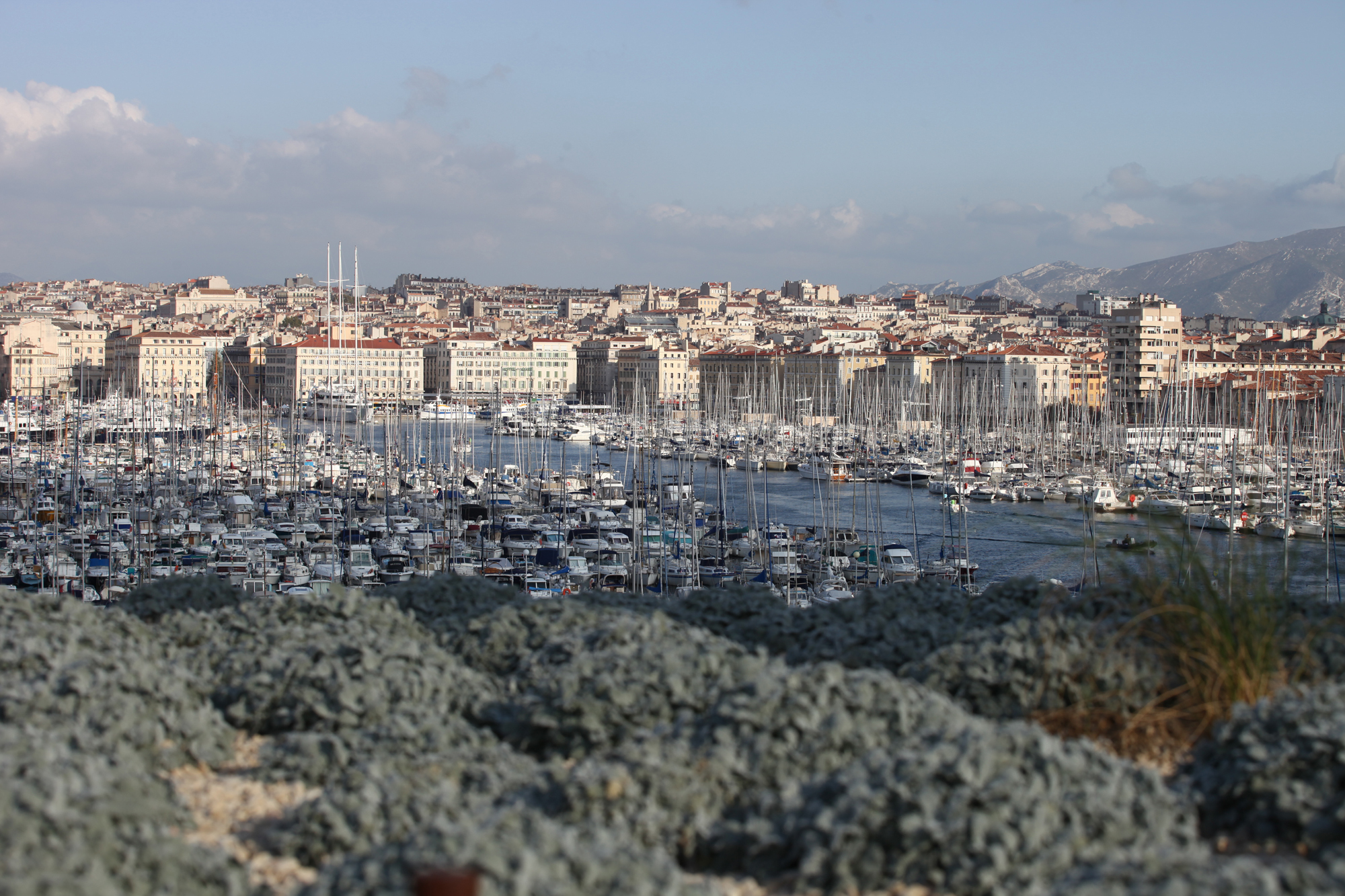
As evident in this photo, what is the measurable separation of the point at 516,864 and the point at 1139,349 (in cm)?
5279

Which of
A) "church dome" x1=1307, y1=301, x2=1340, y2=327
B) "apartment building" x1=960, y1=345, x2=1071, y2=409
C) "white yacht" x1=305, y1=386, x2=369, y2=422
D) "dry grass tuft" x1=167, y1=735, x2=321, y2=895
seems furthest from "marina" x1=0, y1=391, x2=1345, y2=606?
"church dome" x1=1307, y1=301, x2=1340, y2=327

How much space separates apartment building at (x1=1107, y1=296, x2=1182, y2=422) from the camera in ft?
168

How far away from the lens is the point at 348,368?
6831cm

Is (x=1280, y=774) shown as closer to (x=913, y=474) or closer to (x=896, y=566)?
(x=896, y=566)

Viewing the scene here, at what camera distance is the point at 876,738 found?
345cm

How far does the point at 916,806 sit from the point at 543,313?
128980 mm

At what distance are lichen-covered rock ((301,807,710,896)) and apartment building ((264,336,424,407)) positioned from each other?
63942 millimetres

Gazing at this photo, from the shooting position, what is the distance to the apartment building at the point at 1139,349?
168 ft

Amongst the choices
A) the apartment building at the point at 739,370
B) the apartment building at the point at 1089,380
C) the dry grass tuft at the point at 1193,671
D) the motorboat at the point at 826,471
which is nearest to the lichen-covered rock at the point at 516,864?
the dry grass tuft at the point at 1193,671

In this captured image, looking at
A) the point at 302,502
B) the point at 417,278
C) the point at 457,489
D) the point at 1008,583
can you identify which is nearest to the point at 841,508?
the point at 457,489

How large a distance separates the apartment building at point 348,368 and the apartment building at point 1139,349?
110 feet

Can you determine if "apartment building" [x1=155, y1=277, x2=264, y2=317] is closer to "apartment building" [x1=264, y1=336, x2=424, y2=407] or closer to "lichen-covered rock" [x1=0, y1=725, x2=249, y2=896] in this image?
"apartment building" [x1=264, y1=336, x2=424, y2=407]

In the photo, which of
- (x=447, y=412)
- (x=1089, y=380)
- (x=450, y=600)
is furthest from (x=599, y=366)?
(x=450, y=600)

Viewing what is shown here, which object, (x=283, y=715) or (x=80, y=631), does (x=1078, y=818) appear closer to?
(x=283, y=715)
